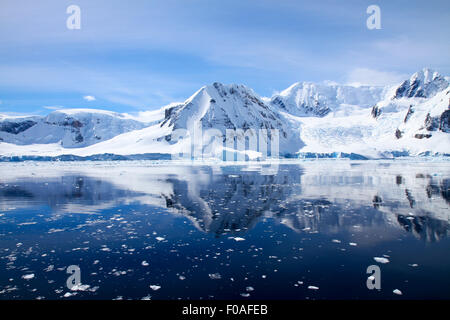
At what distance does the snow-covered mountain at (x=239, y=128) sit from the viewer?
94062 millimetres

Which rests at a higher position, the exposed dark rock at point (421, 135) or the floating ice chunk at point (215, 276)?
the exposed dark rock at point (421, 135)

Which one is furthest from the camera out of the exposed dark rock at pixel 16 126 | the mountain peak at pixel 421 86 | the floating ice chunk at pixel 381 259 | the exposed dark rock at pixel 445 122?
the mountain peak at pixel 421 86

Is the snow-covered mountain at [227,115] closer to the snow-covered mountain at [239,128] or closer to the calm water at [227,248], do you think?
the snow-covered mountain at [239,128]

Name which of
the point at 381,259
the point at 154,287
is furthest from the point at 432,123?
the point at 154,287

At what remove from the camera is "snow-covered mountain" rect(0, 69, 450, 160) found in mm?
94062

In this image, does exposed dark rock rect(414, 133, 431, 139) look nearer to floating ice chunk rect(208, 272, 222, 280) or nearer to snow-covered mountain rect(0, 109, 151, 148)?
floating ice chunk rect(208, 272, 222, 280)

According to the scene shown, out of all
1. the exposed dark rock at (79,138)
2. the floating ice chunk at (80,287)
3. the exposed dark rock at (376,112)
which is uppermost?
the exposed dark rock at (376,112)

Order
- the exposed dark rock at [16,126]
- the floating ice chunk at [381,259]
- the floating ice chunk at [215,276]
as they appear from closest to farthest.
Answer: the floating ice chunk at [215,276]
the floating ice chunk at [381,259]
the exposed dark rock at [16,126]

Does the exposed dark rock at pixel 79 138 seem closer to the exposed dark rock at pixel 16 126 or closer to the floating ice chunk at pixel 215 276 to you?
the exposed dark rock at pixel 16 126

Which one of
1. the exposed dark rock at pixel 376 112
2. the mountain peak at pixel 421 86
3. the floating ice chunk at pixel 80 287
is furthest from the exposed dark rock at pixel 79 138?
the mountain peak at pixel 421 86

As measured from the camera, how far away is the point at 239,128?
115 metres

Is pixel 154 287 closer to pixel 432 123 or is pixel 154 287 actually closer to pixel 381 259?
pixel 381 259

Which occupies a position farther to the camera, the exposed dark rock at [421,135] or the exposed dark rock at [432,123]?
the exposed dark rock at [432,123]
